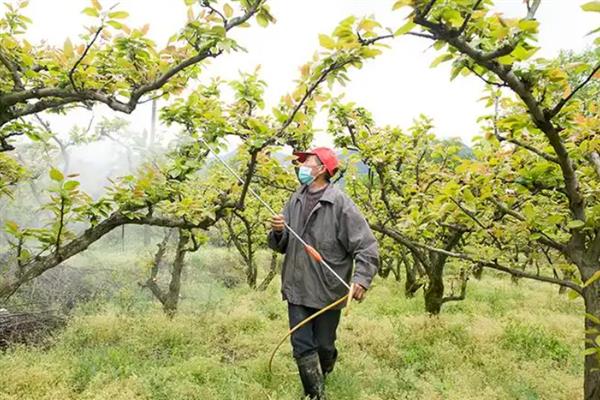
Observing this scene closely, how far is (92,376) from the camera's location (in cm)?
469

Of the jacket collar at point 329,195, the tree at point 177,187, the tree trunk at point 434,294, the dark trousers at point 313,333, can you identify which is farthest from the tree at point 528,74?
the tree trunk at point 434,294

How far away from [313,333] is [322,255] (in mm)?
777

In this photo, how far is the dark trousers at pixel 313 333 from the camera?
3.85m

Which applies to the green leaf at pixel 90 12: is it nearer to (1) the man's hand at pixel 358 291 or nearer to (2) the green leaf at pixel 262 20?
(2) the green leaf at pixel 262 20

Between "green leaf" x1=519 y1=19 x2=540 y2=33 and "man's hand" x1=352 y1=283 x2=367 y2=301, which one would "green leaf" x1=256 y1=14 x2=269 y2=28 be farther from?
"man's hand" x1=352 y1=283 x2=367 y2=301

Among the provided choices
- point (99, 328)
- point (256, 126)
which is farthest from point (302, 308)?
point (99, 328)

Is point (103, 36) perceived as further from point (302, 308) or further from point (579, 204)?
point (579, 204)

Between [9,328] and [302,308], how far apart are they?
552 cm

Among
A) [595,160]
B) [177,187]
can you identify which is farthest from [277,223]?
[595,160]

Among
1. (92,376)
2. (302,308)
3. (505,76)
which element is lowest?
(92,376)

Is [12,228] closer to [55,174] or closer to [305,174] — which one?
[55,174]

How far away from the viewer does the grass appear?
14.3ft

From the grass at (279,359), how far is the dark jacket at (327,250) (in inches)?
37.5

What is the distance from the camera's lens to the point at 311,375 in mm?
3797
